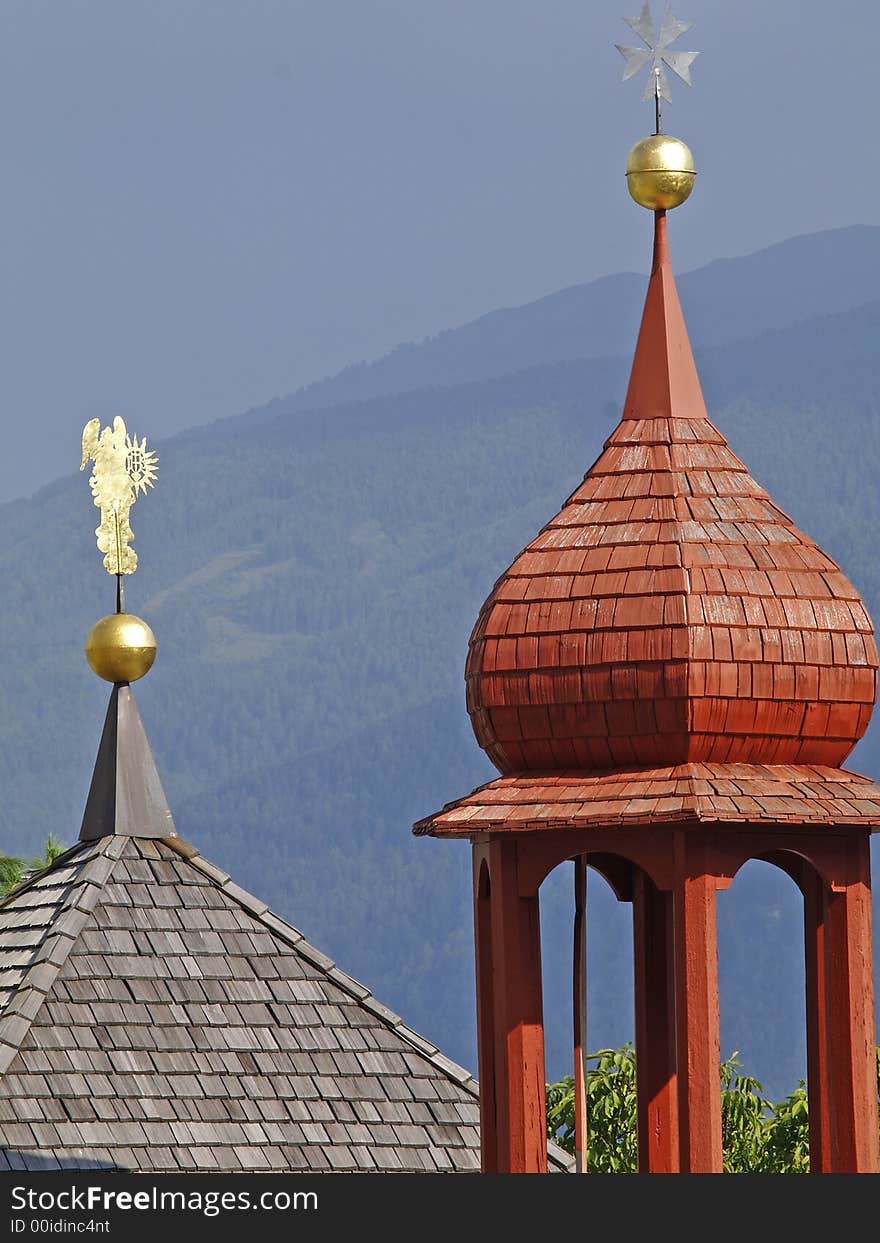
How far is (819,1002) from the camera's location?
17.8 m

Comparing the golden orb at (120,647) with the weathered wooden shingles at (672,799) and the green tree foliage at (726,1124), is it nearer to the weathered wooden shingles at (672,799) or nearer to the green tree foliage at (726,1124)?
the weathered wooden shingles at (672,799)

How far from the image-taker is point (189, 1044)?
2103cm

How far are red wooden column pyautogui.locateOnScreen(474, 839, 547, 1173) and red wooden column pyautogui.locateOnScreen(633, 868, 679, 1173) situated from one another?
131 centimetres

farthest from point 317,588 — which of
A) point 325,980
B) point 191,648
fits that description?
point 325,980

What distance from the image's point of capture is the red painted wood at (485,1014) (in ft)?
58.3

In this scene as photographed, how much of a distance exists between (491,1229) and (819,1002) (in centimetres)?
350

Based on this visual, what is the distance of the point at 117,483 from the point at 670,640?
25.2 feet

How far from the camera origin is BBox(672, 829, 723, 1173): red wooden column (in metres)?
16.8

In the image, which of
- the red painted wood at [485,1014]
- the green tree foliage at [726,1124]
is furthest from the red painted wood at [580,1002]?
the green tree foliage at [726,1124]

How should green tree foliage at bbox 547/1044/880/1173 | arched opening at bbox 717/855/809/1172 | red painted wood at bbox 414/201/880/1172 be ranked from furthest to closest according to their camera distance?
arched opening at bbox 717/855/809/1172 < green tree foliage at bbox 547/1044/880/1173 < red painted wood at bbox 414/201/880/1172

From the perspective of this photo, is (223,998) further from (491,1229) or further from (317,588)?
(317,588)

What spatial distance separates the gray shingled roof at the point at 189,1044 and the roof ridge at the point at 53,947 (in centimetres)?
1

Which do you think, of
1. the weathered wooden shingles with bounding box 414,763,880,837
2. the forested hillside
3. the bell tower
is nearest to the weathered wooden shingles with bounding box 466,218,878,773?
the bell tower

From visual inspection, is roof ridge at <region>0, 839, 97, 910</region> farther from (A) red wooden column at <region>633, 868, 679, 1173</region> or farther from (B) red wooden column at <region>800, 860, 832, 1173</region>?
(B) red wooden column at <region>800, 860, 832, 1173</region>
